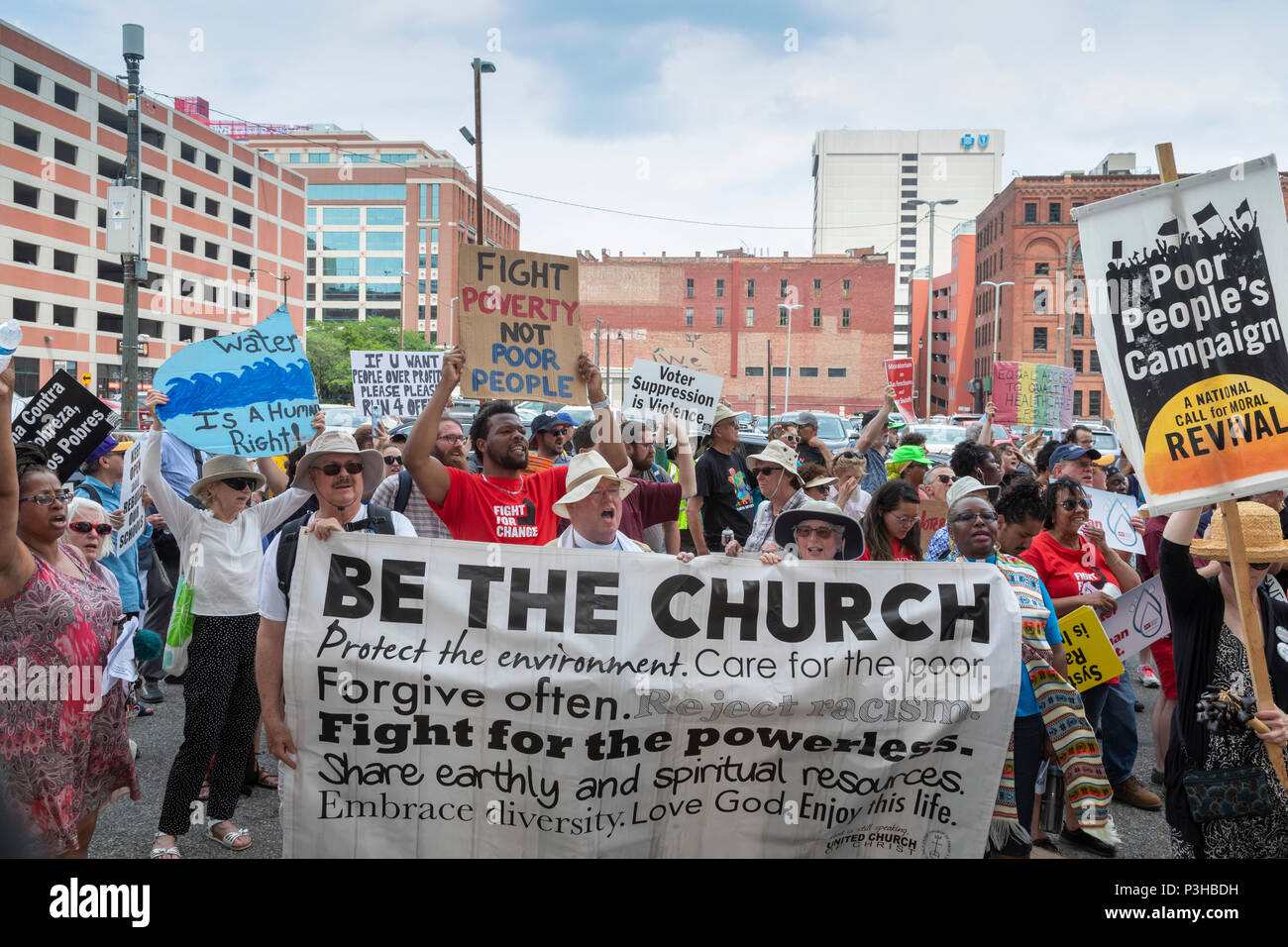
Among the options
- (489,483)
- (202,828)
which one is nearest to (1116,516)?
(489,483)

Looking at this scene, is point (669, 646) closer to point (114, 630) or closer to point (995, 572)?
point (995, 572)

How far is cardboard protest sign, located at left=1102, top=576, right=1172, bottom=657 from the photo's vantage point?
5.12m

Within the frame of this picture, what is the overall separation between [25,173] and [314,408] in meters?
55.2

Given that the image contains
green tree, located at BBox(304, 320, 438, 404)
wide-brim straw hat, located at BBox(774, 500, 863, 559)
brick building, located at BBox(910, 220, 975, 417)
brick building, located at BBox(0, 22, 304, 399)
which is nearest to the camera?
wide-brim straw hat, located at BBox(774, 500, 863, 559)

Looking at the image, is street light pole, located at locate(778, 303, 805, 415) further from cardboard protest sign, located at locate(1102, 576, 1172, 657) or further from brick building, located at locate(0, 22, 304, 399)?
cardboard protest sign, located at locate(1102, 576, 1172, 657)

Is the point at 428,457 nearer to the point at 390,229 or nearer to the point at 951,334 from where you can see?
the point at 951,334

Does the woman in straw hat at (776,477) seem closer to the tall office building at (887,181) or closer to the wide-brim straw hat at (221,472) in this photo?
the wide-brim straw hat at (221,472)

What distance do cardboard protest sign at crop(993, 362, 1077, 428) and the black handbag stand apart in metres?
11.5

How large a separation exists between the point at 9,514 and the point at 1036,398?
46.4 ft

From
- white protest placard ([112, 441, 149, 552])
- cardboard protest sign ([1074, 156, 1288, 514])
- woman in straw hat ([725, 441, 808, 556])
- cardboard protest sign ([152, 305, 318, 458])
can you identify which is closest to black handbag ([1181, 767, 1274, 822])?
cardboard protest sign ([1074, 156, 1288, 514])

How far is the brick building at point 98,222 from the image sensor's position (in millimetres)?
49500

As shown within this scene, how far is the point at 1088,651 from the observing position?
4730 mm

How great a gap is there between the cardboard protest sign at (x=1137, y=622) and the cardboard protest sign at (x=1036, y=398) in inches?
379
